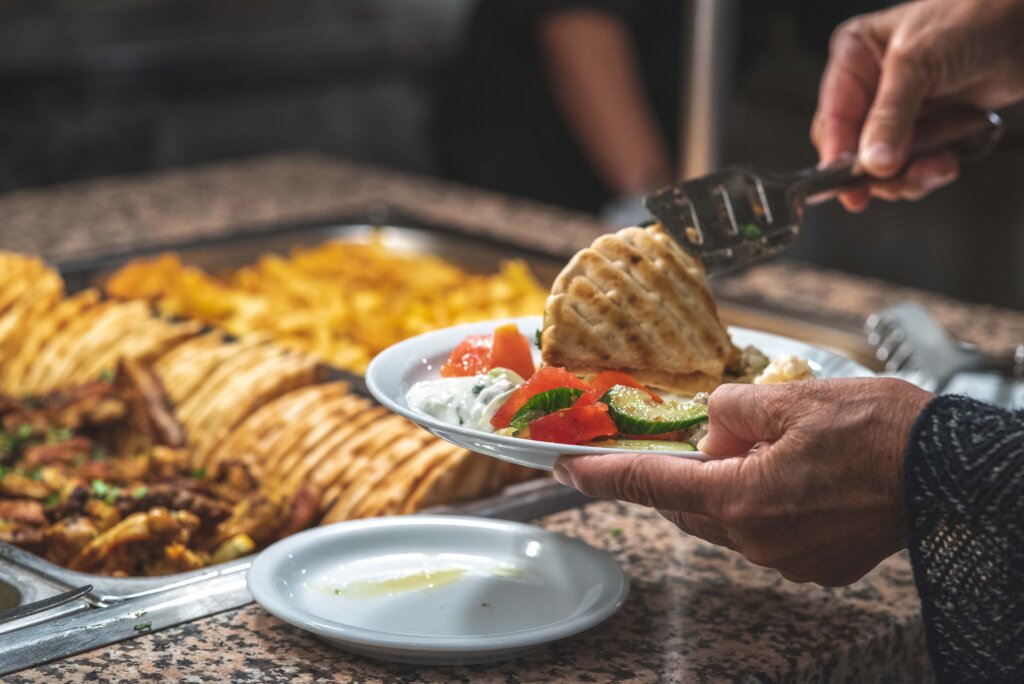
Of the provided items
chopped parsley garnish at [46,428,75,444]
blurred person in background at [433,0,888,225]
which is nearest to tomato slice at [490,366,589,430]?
chopped parsley garnish at [46,428,75,444]

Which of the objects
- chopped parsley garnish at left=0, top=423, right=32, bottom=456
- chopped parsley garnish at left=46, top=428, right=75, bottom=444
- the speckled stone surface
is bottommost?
the speckled stone surface

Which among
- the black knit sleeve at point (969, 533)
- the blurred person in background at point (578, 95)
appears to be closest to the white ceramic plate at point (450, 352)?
the black knit sleeve at point (969, 533)

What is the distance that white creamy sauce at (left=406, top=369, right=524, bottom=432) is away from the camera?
1.50 m

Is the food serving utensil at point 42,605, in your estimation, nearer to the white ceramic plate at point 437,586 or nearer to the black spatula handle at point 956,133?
the white ceramic plate at point 437,586

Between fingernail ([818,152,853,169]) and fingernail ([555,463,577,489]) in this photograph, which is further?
fingernail ([818,152,853,169])

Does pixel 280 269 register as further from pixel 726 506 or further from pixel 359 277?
pixel 726 506

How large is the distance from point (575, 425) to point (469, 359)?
0.74ft

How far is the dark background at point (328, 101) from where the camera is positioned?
5043mm

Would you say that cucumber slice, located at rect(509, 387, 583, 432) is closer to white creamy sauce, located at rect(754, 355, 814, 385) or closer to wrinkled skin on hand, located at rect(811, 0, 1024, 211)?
white creamy sauce, located at rect(754, 355, 814, 385)

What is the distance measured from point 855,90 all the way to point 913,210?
2.77 metres

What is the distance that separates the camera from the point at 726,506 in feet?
4.64

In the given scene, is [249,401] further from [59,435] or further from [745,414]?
[745,414]

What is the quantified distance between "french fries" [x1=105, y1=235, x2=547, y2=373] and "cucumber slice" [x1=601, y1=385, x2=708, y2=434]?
1292 millimetres

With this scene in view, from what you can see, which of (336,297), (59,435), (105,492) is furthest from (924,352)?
(59,435)
